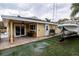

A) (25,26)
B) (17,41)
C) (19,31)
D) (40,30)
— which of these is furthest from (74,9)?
(17,41)

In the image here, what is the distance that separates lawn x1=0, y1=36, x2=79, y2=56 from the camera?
9.02 feet

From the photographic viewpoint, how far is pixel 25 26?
2.71 m

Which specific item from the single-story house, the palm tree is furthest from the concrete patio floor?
the palm tree

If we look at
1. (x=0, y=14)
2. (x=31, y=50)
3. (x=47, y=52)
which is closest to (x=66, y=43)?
(x=47, y=52)

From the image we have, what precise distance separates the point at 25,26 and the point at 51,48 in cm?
68

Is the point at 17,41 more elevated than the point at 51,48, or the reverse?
the point at 17,41

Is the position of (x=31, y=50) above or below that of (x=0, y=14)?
below

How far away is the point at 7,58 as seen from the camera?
8.96 ft

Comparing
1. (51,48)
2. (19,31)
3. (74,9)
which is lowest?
(51,48)

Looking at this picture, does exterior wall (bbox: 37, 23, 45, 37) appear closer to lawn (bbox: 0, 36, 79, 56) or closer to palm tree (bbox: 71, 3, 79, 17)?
lawn (bbox: 0, 36, 79, 56)

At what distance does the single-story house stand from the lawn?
183mm

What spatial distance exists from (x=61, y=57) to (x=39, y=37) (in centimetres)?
59

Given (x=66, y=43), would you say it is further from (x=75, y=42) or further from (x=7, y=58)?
(x=7, y=58)

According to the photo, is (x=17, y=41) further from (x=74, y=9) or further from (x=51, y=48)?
(x=74, y=9)
